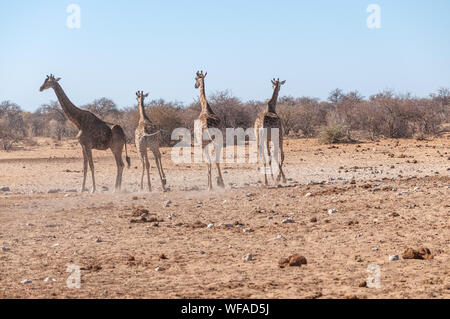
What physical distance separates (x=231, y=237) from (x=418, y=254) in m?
2.76

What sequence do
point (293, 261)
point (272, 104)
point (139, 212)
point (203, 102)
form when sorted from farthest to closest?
1. point (272, 104)
2. point (203, 102)
3. point (139, 212)
4. point (293, 261)

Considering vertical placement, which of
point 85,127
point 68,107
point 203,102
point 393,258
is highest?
point 203,102

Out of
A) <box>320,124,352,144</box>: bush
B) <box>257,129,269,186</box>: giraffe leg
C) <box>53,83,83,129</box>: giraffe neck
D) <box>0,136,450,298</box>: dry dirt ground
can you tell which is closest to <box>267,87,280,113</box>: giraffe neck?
<box>257,129,269,186</box>: giraffe leg

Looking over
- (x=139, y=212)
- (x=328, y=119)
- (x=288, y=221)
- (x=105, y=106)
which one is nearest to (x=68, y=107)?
(x=139, y=212)

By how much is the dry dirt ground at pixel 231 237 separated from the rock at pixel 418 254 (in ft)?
0.29

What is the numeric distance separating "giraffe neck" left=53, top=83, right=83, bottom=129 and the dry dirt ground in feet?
5.97

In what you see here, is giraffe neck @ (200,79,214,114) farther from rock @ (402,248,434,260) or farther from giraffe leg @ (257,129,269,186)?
rock @ (402,248,434,260)

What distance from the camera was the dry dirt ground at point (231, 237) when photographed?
232 inches

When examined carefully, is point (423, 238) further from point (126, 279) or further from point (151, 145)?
point (151, 145)

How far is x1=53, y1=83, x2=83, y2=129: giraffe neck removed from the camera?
44.3 ft

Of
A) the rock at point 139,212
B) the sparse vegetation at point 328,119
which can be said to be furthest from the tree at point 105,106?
the rock at point 139,212

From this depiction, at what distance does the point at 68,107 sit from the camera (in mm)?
13523

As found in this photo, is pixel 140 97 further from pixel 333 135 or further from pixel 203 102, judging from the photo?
pixel 333 135
